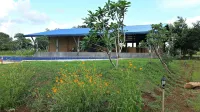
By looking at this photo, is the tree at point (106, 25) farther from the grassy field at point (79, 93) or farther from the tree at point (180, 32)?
the tree at point (180, 32)

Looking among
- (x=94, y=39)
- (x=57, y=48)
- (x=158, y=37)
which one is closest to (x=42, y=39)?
(x=57, y=48)

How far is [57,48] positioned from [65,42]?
1.22 metres

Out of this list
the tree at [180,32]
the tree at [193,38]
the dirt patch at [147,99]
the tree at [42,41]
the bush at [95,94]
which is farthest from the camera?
the tree at [42,41]

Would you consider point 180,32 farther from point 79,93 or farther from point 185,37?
point 79,93

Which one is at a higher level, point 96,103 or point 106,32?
point 106,32

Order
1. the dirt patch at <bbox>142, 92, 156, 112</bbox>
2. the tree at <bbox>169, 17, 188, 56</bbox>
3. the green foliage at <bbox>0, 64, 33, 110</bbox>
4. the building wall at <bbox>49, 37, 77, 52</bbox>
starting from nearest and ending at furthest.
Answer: the dirt patch at <bbox>142, 92, 156, 112</bbox> < the green foliage at <bbox>0, 64, 33, 110</bbox> < the tree at <bbox>169, 17, 188, 56</bbox> < the building wall at <bbox>49, 37, 77, 52</bbox>

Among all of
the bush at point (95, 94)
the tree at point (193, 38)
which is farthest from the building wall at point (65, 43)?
the bush at point (95, 94)

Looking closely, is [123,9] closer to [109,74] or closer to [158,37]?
A: [109,74]

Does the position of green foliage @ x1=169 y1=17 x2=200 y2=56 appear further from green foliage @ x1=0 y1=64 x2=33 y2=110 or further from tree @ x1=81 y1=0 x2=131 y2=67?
green foliage @ x1=0 y1=64 x2=33 y2=110

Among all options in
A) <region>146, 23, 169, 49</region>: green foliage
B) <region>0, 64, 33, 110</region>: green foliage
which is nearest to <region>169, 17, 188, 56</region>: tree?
<region>146, 23, 169, 49</region>: green foliage

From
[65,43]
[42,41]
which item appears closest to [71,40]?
[65,43]

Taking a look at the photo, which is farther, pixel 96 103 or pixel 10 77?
pixel 10 77

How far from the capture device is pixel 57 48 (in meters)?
30.2

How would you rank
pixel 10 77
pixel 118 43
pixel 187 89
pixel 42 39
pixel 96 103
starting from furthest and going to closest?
pixel 42 39 < pixel 118 43 < pixel 187 89 < pixel 10 77 < pixel 96 103
